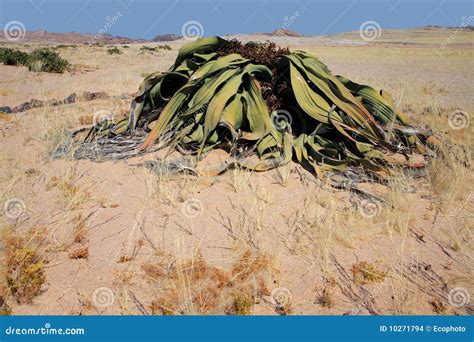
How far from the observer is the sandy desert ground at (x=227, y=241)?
Result: 9.18 feet

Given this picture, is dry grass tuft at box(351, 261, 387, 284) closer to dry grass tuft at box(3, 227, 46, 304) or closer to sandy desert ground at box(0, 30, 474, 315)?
sandy desert ground at box(0, 30, 474, 315)

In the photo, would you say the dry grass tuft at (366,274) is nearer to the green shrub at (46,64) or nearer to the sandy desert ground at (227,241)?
the sandy desert ground at (227,241)

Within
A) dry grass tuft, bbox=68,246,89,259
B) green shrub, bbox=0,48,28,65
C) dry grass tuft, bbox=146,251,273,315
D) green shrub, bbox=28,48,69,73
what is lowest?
dry grass tuft, bbox=146,251,273,315

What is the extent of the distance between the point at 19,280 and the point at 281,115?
344 cm

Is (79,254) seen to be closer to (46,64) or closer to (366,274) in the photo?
(366,274)

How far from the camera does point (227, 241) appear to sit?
11.2 ft

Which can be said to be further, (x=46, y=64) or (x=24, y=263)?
(x=46, y=64)

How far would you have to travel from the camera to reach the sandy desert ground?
280 centimetres

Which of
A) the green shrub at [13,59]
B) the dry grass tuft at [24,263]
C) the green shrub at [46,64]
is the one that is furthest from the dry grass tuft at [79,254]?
the green shrub at [13,59]

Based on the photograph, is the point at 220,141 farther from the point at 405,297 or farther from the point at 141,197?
the point at 405,297

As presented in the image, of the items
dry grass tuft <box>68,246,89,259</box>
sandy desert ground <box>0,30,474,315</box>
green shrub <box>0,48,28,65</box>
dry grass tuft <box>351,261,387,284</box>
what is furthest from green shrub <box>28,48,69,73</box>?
dry grass tuft <box>351,261,387,284</box>

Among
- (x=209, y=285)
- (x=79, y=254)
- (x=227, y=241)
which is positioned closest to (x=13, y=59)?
(x=79, y=254)

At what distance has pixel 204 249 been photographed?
3.33m

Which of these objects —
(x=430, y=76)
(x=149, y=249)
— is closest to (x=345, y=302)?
(x=149, y=249)
